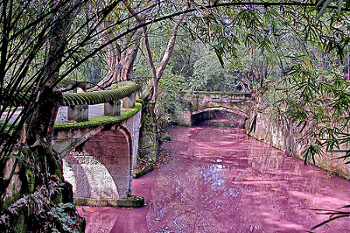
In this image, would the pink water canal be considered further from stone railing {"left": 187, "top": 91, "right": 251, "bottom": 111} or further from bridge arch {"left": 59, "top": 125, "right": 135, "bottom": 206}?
stone railing {"left": 187, "top": 91, "right": 251, "bottom": 111}

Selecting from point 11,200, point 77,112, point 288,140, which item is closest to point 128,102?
point 77,112

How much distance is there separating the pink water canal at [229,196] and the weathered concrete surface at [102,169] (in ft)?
1.17

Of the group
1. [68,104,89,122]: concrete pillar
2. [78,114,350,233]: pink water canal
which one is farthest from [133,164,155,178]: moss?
[68,104,89,122]: concrete pillar

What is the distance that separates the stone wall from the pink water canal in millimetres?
304

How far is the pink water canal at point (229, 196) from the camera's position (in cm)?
664

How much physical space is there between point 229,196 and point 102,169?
146 inches

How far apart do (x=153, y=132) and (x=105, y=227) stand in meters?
4.78

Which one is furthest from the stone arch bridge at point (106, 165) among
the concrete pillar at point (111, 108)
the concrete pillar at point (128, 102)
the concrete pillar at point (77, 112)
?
the concrete pillar at point (77, 112)

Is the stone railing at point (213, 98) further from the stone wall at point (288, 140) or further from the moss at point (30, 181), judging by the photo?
the moss at point (30, 181)

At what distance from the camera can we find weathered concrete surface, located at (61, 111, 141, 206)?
6941 mm

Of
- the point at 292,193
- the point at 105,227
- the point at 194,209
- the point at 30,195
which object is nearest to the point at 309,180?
the point at 292,193

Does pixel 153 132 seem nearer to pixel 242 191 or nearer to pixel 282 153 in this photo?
pixel 242 191

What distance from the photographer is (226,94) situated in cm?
1841

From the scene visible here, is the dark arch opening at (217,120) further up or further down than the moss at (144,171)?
further up
